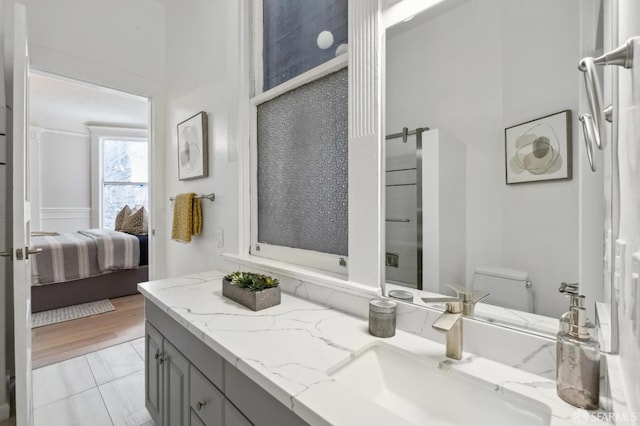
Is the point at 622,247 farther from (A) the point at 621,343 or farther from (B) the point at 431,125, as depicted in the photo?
(B) the point at 431,125

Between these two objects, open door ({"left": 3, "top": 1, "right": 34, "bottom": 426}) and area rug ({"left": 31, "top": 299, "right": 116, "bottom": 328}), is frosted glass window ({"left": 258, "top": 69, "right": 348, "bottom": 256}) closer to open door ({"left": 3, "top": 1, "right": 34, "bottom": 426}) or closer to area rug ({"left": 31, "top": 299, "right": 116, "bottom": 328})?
open door ({"left": 3, "top": 1, "right": 34, "bottom": 426})

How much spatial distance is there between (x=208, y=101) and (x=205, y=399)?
175 centimetres

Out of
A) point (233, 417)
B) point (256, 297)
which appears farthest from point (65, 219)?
point (233, 417)

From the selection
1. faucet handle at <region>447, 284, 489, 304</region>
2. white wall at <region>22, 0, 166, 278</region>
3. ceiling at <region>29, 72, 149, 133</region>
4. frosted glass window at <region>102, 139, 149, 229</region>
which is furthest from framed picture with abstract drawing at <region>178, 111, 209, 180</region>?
frosted glass window at <region>102, 139, 149, 229</region>

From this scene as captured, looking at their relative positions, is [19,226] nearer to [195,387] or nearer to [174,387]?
[174,387]

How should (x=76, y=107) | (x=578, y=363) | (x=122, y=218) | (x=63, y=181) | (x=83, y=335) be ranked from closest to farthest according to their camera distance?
1. (x=578, y=363)
2. (x=83, y=335)
3. (x=76, y=107)
4. (x=122, y=218)
5. (x=63, y=181)

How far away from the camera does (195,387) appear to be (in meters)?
1.12

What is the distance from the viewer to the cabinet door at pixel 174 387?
120 cm

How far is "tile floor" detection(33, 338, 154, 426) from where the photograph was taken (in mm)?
1761

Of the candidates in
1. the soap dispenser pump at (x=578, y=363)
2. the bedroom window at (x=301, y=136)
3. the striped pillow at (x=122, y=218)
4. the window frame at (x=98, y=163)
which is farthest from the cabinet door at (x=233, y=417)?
the window frame at (x=98, y=163)

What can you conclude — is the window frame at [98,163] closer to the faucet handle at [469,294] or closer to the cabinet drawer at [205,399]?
the cabinet drawer at [205,399]

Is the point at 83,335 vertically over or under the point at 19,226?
under

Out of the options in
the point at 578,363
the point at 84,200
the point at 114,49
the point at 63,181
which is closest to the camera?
the point at 578,363

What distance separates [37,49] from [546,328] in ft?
10.1
